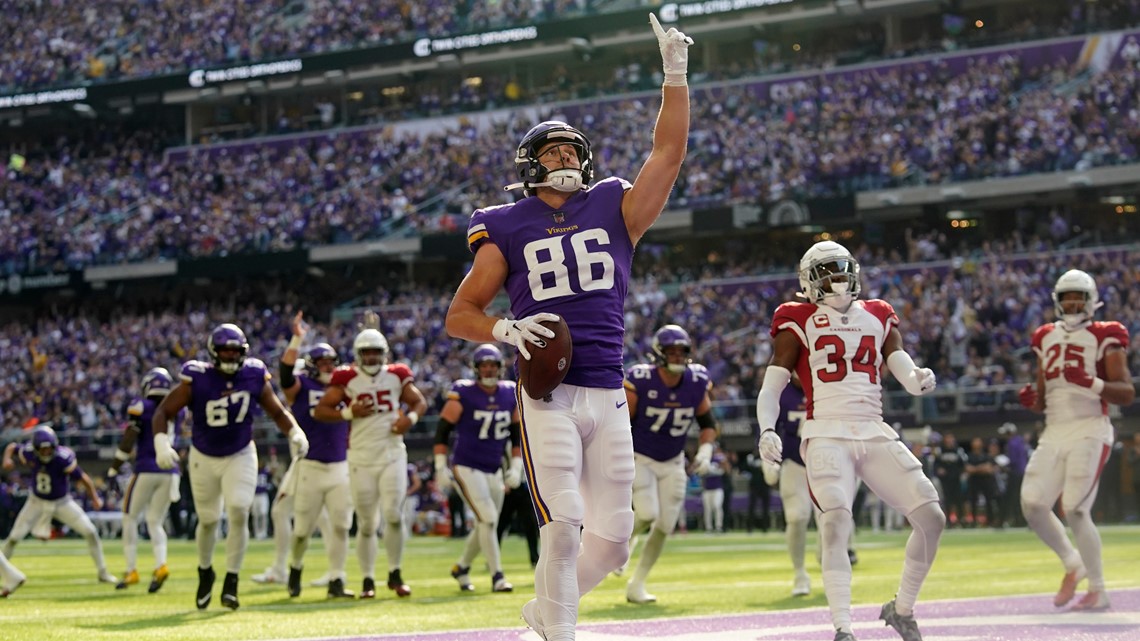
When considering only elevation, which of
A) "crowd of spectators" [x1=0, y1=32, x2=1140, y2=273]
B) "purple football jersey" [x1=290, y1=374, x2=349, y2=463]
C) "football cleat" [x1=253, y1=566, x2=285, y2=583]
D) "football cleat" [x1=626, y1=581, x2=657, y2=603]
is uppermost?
"crowd of spectators" [x1=0, y1=32, x2=1140, y2=273]

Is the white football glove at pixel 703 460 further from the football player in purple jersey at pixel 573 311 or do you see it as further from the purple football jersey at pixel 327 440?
the football player in purple jersey at pixel 573 311

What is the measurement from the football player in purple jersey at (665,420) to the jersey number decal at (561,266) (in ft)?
19.2

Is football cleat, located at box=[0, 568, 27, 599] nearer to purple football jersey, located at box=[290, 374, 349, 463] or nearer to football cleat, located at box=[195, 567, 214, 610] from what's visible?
purple football jersey, located at box=[290, 374, 349, 463]

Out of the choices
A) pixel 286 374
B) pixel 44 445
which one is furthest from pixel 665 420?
pixel 44 445

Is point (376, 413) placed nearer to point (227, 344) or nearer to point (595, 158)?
point (227, 344)

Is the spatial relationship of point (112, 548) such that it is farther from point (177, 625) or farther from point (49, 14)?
point (49, 14)

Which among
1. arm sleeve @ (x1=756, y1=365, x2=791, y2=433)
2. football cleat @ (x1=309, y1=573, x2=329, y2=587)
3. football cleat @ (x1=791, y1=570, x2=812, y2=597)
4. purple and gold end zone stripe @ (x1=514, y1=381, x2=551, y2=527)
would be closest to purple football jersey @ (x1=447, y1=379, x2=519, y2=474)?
football cleat @ (x1=309, y1=573, x2=329, y2=587)

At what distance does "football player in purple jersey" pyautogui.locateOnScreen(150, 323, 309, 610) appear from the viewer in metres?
10.7

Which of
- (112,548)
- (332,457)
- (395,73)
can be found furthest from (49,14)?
(332,457)

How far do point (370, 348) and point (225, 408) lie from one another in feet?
6.16

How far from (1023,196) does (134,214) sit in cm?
2566

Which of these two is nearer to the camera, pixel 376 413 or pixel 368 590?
pixel 368 590

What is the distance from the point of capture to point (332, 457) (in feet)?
41.1

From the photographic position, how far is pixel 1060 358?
9664 millimetres
